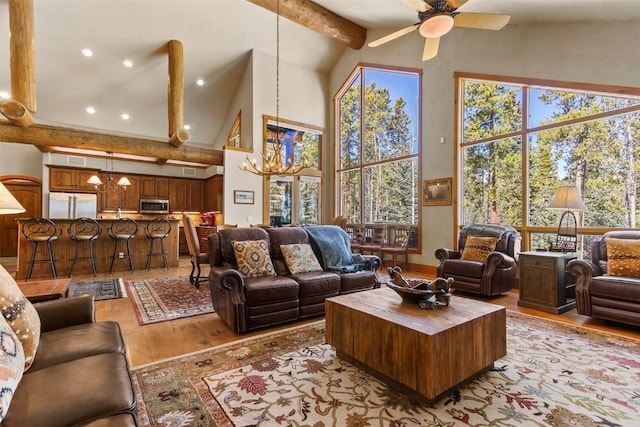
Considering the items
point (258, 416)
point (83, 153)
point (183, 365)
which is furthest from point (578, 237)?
point (83, 153)

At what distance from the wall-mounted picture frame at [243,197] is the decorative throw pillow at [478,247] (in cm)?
479

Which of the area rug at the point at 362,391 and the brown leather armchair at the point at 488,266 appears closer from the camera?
the area rug at the point at 362,391

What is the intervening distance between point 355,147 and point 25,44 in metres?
6.44

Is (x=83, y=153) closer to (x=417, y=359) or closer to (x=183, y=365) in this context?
(x=183, y=365)

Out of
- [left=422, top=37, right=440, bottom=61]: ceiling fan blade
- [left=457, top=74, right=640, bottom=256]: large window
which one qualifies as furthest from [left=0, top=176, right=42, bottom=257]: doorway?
[left=457, top=74, right=640, bottom=256]: large window

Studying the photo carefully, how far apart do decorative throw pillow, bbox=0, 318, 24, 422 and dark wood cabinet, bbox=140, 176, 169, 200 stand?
8.72 metres

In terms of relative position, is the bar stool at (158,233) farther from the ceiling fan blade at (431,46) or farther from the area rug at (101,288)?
the ceiling fan blade at (431,46)

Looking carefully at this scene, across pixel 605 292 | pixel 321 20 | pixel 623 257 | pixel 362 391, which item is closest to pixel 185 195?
pixel 321 20

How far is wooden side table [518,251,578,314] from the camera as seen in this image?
355 centimetres

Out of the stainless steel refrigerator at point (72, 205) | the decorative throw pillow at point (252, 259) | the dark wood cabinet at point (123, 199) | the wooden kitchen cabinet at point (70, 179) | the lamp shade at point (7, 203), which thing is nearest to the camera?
the lamp shade at point (7, 203)

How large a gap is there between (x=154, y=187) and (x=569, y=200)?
970 cm

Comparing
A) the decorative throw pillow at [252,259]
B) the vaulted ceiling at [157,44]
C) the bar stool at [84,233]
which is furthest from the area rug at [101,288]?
the vaulted ceiling at [157,44]

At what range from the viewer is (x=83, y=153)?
7941 millimetres

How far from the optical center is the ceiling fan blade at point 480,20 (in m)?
2.96
